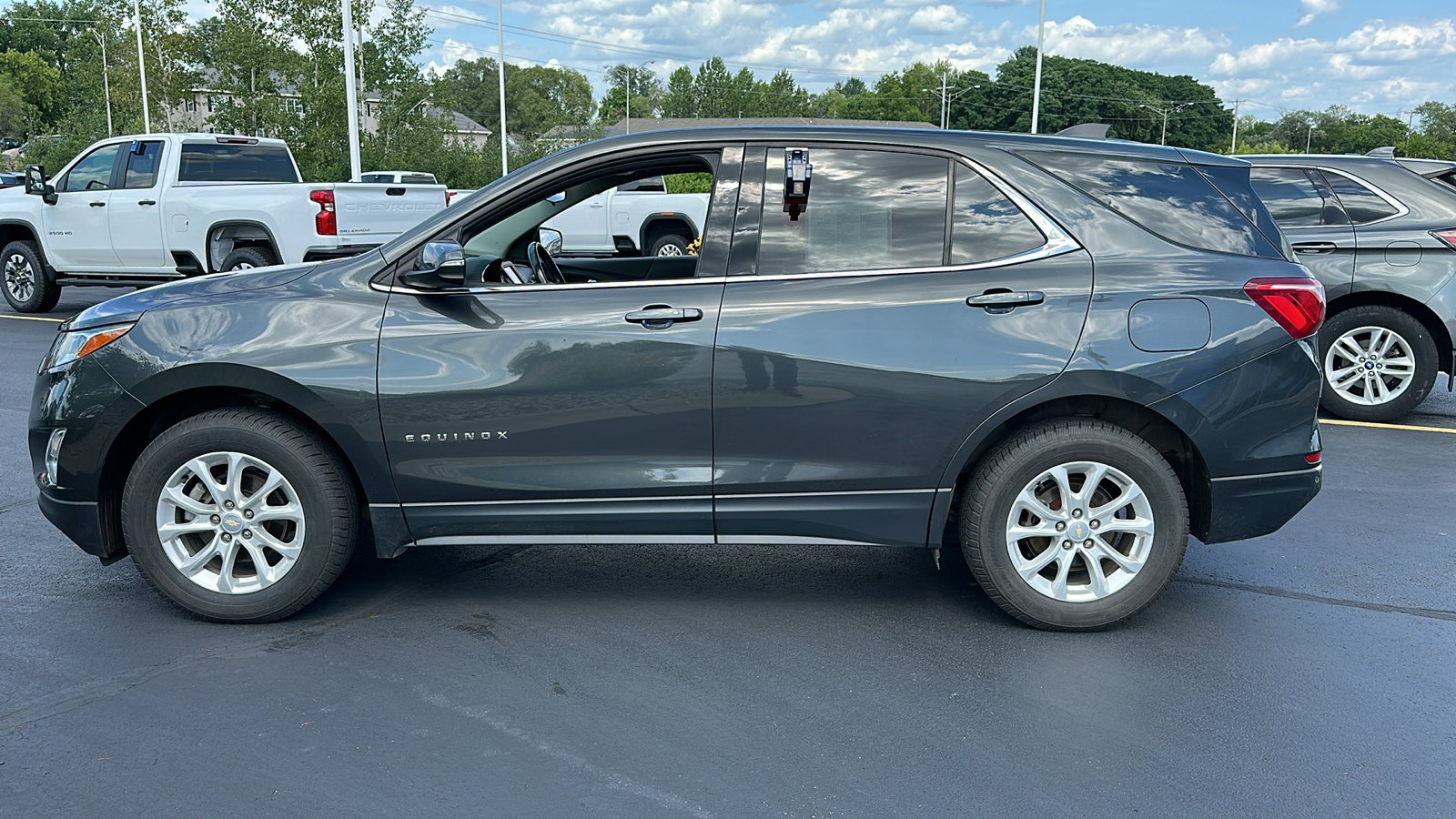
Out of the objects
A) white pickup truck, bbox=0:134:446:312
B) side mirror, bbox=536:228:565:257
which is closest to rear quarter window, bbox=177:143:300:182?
white pickup truck, bbox=0:134:446:312

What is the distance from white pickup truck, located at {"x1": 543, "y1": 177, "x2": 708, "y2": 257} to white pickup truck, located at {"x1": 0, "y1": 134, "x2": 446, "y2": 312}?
5429mm

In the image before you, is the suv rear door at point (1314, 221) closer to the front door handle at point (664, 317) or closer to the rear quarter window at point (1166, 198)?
the rear quarter window at point (1166, 198)

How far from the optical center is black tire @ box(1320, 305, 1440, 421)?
816 cm

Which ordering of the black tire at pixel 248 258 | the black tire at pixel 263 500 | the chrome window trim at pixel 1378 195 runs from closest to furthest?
the black tire at pixel 263 500 → the chrome window trim at pixel 1378 195 → the black tire at pixel 248 258

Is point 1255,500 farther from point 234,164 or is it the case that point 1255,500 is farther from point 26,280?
point 26,280

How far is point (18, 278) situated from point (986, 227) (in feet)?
47.1

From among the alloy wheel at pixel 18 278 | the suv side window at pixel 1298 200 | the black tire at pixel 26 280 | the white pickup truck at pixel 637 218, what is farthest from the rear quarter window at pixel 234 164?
the suv side window at pixel 1298 200

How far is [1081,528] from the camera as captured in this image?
4117 millimetres

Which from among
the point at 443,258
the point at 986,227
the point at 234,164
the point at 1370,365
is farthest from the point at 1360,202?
the point at 234,164

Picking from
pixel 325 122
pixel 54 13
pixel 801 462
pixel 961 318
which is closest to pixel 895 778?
pixel 801 462

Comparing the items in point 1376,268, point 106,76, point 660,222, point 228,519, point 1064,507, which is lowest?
point 228,519

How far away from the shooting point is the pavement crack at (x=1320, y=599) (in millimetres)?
4492

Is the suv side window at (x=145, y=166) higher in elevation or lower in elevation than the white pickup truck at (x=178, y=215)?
higher

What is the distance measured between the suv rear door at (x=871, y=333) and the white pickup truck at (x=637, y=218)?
45.0 ft
